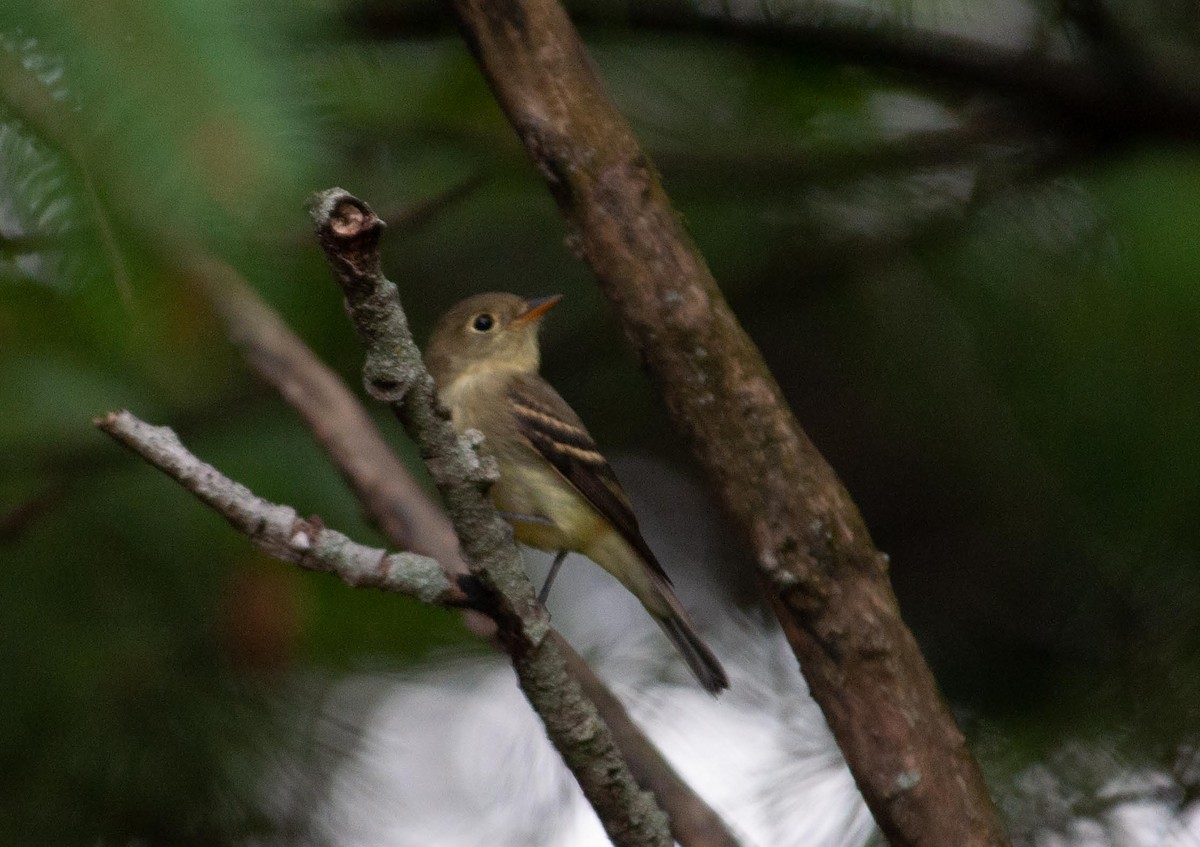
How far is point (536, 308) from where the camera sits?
4.20m

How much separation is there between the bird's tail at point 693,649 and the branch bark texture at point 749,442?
111 centimetres

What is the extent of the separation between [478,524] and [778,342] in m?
2.12

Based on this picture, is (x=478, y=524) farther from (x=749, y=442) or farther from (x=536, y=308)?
(x=536, y=308)

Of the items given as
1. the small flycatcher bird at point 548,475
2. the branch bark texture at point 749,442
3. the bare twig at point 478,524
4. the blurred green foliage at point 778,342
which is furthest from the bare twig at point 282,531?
the small flycatcher bird at point 548,475

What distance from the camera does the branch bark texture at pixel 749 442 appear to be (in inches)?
101

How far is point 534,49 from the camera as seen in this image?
2779 millimetres

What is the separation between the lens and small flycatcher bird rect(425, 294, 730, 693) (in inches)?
151

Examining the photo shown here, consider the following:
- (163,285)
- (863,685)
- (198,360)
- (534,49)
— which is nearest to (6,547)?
(198,360)

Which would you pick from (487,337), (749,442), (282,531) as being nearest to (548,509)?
(487,337)

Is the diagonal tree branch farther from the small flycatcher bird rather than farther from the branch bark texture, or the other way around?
the branch bark texture

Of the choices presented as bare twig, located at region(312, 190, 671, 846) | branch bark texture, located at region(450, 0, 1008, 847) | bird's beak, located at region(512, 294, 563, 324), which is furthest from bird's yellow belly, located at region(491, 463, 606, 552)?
bare twig, located at region(312, 190, 671, 846)

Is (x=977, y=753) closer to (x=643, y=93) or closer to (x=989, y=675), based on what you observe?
(x=989, y=675)

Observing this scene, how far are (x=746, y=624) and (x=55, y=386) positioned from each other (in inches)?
79.5

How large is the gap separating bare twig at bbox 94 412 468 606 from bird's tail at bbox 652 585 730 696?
1.43 metres
